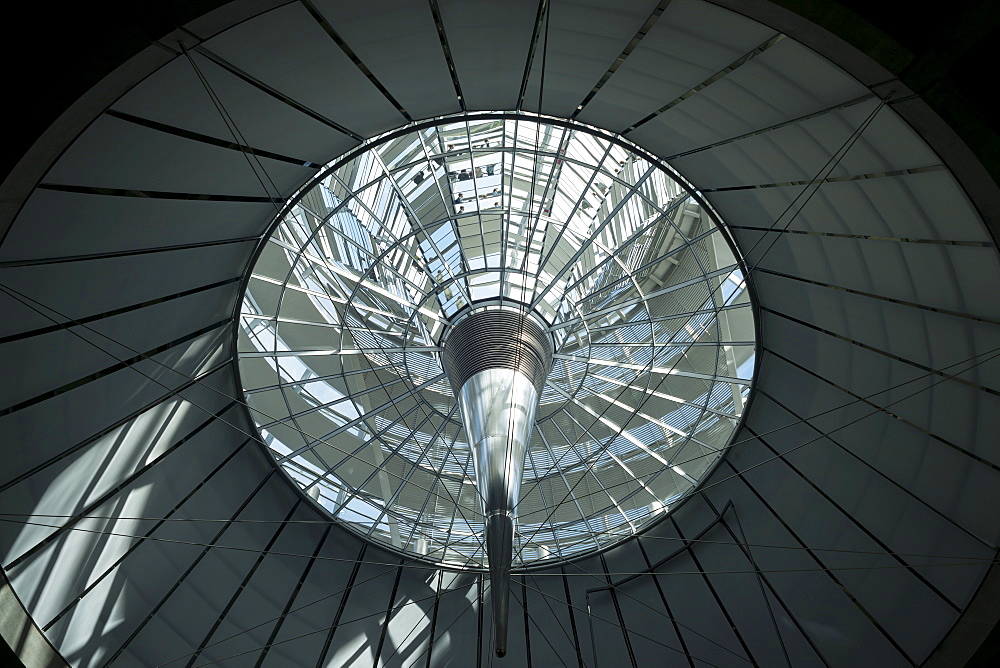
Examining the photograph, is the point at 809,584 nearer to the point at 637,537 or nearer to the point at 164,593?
the point at 637,537

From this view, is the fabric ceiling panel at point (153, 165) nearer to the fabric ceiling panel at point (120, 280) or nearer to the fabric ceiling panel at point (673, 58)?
the fabric ceiling panel at point (120, 280)

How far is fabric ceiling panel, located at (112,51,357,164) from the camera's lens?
30.2 ft

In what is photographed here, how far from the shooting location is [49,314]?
1070 cm

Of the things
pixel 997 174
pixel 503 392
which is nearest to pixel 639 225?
pixel 503 392

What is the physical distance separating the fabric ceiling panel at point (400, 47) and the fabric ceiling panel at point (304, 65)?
9.3 inches

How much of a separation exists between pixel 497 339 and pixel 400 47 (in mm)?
6833

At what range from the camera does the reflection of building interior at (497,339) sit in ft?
32.8

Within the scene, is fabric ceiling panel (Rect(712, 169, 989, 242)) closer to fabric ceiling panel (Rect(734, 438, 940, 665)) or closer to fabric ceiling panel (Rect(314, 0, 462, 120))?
fabric ceiling panel (Rect(734, 438, 940, 665))

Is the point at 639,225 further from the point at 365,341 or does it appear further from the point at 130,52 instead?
the point at 130,52

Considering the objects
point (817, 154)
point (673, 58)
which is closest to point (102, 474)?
point (673, 58)

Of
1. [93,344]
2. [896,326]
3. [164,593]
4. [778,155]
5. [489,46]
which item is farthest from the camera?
[164,593]

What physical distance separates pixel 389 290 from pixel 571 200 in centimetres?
443

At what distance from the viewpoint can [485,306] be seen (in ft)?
54.9

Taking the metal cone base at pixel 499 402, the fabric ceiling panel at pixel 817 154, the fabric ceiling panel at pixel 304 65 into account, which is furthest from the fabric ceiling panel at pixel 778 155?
the fabric ceiling panel at pixel 304 65
